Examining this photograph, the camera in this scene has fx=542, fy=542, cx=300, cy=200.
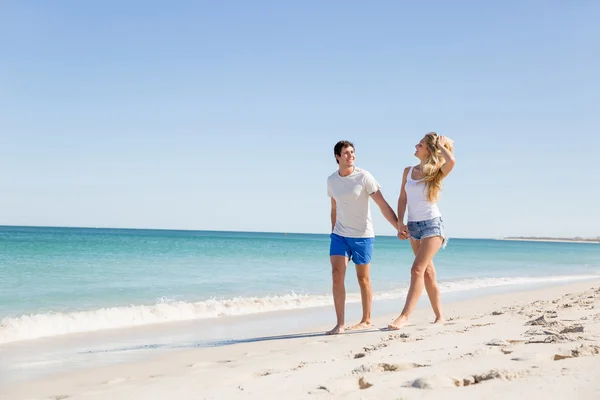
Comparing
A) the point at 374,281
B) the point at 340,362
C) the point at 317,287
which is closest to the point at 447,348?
the point at 340,362

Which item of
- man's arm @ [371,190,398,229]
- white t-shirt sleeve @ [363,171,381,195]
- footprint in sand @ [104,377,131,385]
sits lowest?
footprint in sand @ [104,377,131,385]

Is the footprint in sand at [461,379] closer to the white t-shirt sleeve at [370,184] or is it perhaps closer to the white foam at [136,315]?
the white t-shirt sleeve at [370,184]

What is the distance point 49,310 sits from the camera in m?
8.55

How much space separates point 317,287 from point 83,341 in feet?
23.8

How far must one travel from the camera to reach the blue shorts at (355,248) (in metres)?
5.56

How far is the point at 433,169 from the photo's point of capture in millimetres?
5234

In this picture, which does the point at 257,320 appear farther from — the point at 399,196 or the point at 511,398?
the point at 511,398

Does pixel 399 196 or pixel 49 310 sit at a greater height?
pixel 399 196

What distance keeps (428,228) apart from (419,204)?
25 centimetres

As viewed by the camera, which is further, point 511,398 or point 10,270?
point 10,270

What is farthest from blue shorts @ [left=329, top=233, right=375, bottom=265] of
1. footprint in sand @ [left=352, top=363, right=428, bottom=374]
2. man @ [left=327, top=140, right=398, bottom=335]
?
footprint in sand @ [left=352, top=363, right=428, bottom=374]

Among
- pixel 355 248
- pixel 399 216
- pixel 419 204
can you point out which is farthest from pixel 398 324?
pixel 419 204

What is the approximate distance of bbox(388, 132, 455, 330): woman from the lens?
17.2 ft

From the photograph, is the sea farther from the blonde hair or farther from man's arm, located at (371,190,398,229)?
the blonde hair
